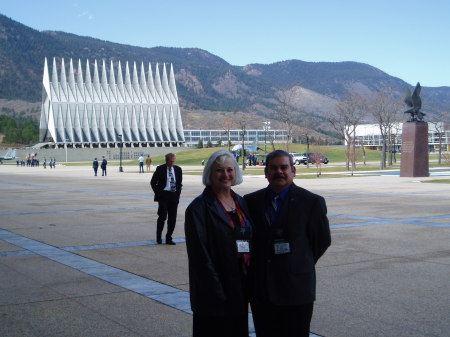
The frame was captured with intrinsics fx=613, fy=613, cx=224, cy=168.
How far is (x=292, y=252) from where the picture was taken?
3.63 metres

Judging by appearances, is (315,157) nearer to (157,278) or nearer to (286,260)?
(157,278)

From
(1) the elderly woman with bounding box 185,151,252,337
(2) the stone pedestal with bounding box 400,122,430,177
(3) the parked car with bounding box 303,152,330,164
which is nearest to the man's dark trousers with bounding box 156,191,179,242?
(1) the elderly woman with bounding box 185,151,252,337

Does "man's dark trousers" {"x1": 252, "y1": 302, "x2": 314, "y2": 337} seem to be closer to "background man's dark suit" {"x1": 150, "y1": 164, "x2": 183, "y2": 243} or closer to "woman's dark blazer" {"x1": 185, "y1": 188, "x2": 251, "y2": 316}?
"woman's dark blazer" {"x1": 185, "y1": 188, "x2": 251, "y2": 316}

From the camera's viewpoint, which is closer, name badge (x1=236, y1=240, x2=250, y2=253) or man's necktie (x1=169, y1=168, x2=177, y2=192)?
name badge (x1=236, y1=240, x2=250, y2=253)

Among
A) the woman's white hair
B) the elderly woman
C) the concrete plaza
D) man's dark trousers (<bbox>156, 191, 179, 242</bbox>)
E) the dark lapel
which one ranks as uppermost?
the woman's white hair

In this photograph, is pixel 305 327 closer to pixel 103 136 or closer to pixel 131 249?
pixel 131 249

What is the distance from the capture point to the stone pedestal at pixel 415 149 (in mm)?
34562

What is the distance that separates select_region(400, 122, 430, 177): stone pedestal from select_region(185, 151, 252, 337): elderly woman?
32.5 metres

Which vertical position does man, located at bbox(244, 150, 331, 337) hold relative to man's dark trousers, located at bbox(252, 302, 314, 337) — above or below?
above

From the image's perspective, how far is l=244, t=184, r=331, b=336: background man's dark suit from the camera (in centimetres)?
359

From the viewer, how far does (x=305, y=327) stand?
3.62m

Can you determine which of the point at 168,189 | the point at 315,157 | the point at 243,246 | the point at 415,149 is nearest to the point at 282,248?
the point at 243,246

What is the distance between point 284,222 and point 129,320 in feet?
9.71

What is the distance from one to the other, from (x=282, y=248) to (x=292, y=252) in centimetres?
7
